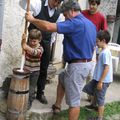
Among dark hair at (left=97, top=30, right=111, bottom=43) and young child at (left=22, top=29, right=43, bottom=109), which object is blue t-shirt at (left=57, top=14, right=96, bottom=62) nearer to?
dark hair at (left=97, top=30, right=111, bottom=43)

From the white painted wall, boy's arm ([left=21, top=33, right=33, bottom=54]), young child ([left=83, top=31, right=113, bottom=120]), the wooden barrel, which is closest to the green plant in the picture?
young child ([left=83, top=31, right=113, bottom=120])

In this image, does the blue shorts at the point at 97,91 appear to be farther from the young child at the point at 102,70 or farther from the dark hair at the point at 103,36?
the dark hair at the point at 103,36

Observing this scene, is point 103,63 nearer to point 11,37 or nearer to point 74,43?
point 74,43

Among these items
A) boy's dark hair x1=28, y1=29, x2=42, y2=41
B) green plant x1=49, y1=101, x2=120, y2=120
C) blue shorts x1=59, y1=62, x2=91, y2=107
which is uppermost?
boy's dark hair x1=28, y1=29, x2=42, y2=41

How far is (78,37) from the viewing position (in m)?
5.23

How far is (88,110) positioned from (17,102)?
1.51 meters

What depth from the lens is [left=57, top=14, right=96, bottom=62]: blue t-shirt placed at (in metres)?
5.08

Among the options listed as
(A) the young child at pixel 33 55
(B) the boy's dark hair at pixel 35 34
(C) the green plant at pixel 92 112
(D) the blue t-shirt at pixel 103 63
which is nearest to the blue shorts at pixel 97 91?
(D) the blue t-shirt at pixel 103 63

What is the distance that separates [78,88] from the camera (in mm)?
5488

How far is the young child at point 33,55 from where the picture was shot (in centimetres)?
562

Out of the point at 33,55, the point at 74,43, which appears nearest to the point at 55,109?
the point at 33,55

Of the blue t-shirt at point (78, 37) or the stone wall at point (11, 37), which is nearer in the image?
the blue t-shirt at point (78, 37)

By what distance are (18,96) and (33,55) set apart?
65 cm

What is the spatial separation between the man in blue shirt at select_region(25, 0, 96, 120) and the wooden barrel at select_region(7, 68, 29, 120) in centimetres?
59
